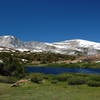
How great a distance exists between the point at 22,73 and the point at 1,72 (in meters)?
5.17

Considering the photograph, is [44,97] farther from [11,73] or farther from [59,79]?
[11,73]

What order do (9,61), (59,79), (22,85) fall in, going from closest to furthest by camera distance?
(22,85)
(59,79)
(9,61)

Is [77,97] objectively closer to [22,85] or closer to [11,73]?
[22,85]

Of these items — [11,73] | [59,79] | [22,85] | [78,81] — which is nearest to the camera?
[22,85]

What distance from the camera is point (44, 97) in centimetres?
3048

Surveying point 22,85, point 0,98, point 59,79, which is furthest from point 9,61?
point 0,98

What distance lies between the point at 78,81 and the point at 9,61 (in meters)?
24.8

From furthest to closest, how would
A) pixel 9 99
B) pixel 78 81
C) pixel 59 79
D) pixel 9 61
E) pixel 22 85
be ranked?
pixel 9 61
pixel 59 79
pixel 78 81
pixel 22 85
pixel 9 99

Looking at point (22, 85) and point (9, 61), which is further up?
point (9, 61)

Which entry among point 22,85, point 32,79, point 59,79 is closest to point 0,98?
point 22,85

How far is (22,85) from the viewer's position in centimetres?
4253

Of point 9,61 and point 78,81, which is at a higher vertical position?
point 9,61

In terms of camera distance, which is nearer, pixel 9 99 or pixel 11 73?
pixel 9 99

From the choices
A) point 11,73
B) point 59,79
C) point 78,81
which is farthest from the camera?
point 11,73
